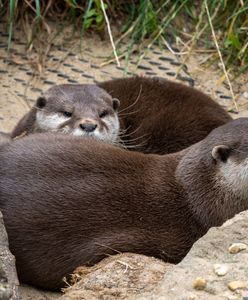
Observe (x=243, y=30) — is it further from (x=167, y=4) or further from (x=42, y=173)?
(x=42, y=173)

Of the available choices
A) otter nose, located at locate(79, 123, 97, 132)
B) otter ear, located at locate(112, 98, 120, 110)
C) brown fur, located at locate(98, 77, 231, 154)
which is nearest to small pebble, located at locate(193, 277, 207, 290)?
otter nose, located at locate(79, 123, 97, 132)

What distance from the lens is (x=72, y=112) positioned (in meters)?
4.47

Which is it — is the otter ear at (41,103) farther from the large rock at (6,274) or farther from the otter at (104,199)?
the large rock at (6,274)

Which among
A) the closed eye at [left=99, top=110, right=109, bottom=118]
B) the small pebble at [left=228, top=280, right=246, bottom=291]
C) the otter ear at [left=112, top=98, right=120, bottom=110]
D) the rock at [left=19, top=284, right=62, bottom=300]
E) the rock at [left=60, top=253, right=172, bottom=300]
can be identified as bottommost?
the rock at [left=19, top=284, right=62, bottom=300]

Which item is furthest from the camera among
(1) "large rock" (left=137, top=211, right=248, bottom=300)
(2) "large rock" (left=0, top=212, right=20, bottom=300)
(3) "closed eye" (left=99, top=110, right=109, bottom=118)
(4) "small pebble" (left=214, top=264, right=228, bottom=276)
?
(3) "closed eye" (left=99, top=110, right=109, bottom=118)

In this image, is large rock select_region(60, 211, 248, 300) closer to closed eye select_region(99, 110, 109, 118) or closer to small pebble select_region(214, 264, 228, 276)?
small pebble select_region(214, 264, 228, 276)

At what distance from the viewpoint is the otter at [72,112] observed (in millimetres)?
4426

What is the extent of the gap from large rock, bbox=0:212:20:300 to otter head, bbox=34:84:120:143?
1.23 metres

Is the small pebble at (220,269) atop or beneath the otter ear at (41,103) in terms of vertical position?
atop

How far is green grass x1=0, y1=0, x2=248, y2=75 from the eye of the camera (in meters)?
5.56

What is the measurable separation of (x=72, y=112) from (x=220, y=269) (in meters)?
1.50

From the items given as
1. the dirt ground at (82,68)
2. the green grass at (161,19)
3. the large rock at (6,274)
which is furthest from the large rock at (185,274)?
the green grass at (161,19)

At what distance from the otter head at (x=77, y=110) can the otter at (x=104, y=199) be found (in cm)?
54

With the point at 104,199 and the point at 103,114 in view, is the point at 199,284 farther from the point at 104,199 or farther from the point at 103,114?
the point at 103,114
